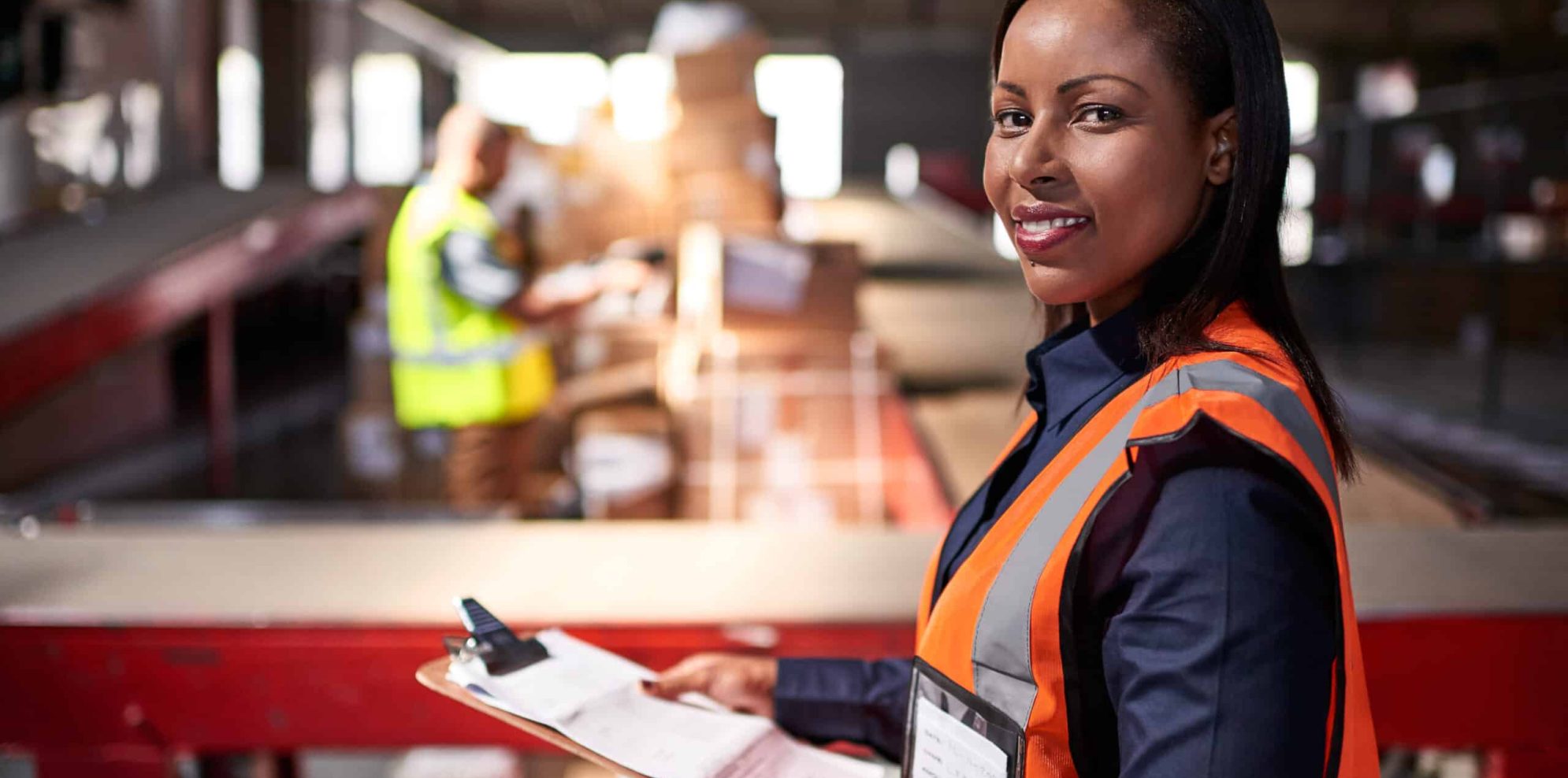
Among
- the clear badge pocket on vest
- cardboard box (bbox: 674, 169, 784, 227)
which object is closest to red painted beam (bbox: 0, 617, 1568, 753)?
the clear badge pocket on vest

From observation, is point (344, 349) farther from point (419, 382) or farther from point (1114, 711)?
point (1114, 711)

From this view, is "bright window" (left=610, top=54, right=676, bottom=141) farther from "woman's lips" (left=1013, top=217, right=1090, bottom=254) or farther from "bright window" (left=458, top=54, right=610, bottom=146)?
"bright window" (left=458, top=54, right=610, bottom=146)

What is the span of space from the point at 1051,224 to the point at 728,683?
2.01 ft

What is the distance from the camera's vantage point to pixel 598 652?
123 cm

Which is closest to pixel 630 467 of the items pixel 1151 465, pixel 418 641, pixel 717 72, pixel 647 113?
pixel 717 72

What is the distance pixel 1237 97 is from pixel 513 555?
158 cm

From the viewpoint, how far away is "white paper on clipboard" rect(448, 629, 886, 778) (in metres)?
0.98

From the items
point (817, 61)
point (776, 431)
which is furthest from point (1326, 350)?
point (817, 61)

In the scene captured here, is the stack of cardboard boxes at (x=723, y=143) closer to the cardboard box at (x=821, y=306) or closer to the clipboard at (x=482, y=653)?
the cardboard box at (x=821, y=306)

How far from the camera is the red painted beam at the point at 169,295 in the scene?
4129 mm

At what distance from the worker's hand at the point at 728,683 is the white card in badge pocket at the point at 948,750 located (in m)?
0.24

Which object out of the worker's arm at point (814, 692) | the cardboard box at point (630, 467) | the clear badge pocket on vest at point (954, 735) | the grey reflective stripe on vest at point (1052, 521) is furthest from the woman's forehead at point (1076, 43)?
the cardboard box at point (630, 467)

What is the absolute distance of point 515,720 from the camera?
39.4 inches

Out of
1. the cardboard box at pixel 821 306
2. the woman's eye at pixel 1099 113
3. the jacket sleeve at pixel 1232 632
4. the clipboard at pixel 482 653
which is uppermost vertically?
the woman's eye at pixel 1099 113
